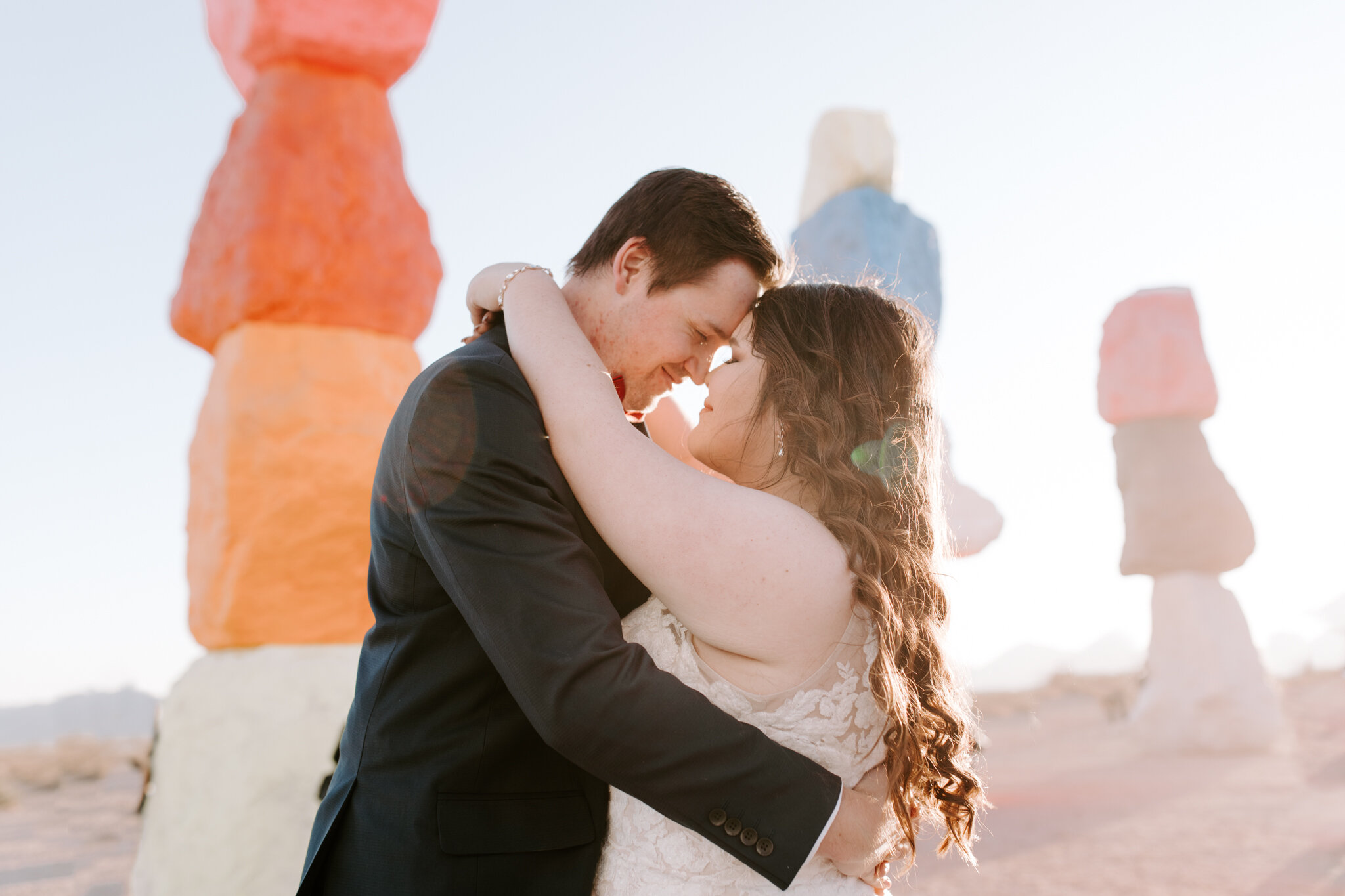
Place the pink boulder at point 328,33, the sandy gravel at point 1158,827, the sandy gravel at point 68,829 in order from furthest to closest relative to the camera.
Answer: the sandy gravel at point 68,829 → the sandy gravel at point 1158,827 → the pink boulder at point 328,33

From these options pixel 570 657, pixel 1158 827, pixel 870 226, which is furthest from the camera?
pixel 870 226

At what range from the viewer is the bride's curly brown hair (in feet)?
4.77

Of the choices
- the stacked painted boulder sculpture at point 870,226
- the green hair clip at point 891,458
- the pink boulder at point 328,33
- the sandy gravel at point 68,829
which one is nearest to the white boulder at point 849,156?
the stacked painted boulder sculpture at point 870,226

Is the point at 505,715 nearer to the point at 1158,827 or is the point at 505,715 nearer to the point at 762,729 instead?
the point at 762,729

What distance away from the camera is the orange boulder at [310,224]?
166 inches

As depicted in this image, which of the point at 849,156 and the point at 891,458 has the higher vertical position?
the point at 849,156

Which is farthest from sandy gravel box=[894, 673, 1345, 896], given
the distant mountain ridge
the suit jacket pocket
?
the distant mountain ridge

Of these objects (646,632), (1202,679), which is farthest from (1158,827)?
(646,632)

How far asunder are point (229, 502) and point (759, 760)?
3.52 metres

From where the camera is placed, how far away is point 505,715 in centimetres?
134

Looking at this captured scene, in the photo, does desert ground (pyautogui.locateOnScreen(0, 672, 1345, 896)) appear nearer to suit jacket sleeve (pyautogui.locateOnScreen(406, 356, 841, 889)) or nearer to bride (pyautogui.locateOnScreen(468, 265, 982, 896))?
bride (pyautogui.locateOnScreen(468, 265, 982, 896))

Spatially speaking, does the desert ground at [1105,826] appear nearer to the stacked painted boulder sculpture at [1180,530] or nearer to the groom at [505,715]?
the stacked painted boulder sculpture at [1180,530]

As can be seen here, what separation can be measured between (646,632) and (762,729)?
0.25 metres

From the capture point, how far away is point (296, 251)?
4.21 metres
